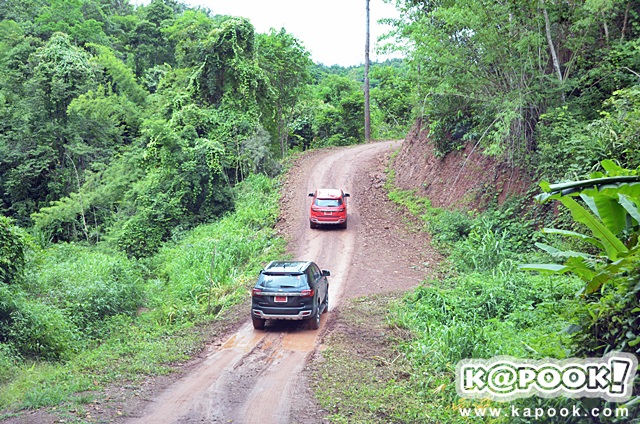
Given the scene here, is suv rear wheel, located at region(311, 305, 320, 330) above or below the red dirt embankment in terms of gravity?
below

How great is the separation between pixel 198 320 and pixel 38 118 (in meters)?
23.8

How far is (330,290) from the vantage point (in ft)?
55.2

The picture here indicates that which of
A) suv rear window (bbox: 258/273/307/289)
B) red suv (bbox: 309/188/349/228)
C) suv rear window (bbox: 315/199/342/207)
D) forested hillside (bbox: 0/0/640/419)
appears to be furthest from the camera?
suv rear window (bbox: 315/199/342/207)

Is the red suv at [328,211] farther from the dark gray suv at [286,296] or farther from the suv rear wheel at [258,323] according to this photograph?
the suv rear wheel at [258,323]

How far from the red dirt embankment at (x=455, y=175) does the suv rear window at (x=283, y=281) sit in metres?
9.51

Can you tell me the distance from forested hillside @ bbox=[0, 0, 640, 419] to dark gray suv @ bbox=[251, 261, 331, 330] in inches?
75.3

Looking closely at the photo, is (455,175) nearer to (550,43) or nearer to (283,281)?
(550,43)

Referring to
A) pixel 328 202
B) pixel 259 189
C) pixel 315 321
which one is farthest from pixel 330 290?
pixel 259 189

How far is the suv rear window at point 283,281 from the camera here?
12906 mm

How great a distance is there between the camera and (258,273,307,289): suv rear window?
12906 mm

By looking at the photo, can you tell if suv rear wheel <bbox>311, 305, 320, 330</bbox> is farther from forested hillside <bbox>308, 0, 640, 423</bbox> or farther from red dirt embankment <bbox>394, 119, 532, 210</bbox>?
red dirt embankment <bbox>394, 119, 532, 210</bbox>

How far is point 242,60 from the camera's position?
102 feet

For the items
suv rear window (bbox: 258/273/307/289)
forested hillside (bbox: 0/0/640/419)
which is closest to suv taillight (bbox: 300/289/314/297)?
suv rear window (bbox: 258/273/307/289)

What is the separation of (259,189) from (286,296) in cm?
1681
